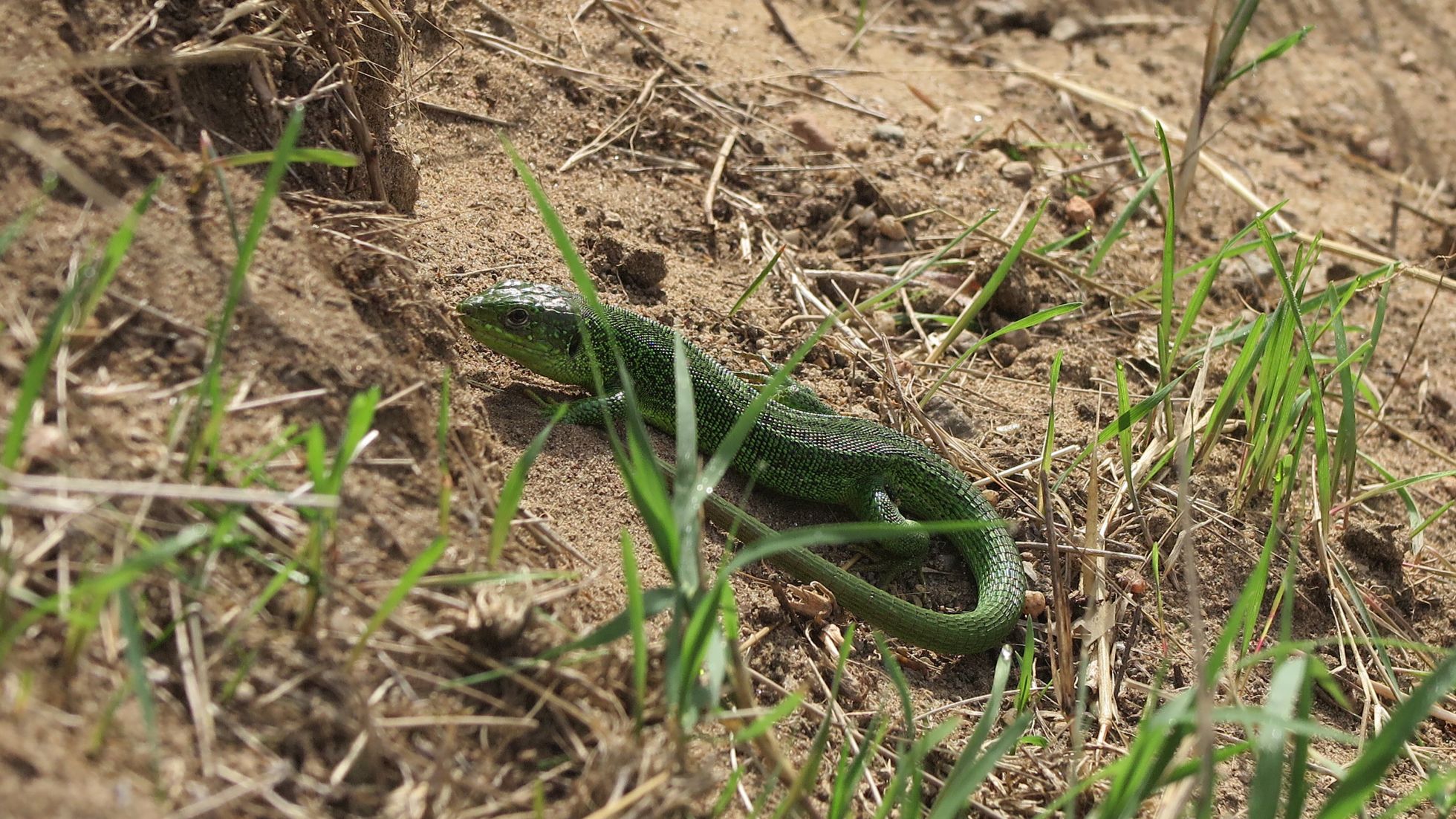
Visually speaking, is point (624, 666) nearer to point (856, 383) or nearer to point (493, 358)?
point (493, 358)

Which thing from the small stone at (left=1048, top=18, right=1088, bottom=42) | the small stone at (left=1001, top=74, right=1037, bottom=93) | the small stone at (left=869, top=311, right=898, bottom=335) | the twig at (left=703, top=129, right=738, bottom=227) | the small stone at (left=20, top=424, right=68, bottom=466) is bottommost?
the small stone at (left=869, top=311, right=898, bottom=335)

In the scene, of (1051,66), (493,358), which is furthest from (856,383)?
(1051,66)

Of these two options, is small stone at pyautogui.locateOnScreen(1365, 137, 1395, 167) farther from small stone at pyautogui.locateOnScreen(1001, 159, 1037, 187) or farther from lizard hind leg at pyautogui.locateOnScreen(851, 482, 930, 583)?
lizard hind leg at pyautogui.locateOnScreen(851, 482, 930, 583)

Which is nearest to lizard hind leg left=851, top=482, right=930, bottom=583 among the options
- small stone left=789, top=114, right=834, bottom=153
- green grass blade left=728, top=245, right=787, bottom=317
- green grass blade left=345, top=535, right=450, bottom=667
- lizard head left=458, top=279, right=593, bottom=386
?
green grass blade left=728, top=245, right=787, bottom=317

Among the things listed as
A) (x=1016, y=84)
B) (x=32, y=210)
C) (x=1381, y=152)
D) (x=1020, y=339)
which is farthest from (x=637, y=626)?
(x=1381, y=152)

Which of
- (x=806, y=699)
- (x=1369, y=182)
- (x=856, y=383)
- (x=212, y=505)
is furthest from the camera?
(x=1369, y=182)

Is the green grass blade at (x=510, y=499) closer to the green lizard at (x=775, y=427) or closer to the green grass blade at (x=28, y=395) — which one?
the green grass blade at (x=28, y=395)
